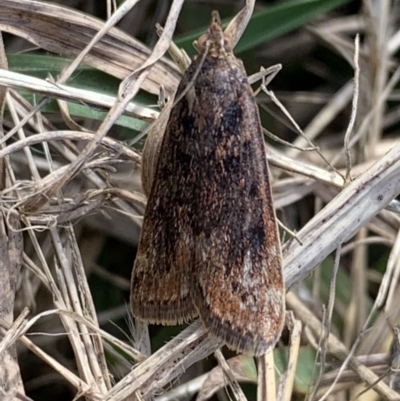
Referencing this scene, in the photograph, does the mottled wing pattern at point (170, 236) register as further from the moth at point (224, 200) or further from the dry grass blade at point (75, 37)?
the dry grass blade at point (75, 37)

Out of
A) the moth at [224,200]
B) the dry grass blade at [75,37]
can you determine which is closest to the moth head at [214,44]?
the moth at [224,200]

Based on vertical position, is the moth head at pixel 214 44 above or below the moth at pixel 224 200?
above

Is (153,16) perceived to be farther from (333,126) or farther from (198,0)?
(333,126)

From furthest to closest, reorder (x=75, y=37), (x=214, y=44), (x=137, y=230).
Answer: (x=137, y=230) < (x=75, y=37) < (x=214, y=44)

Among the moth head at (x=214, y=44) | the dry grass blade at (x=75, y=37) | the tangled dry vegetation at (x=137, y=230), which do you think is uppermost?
the dry grass blade at (x=75, y=37)

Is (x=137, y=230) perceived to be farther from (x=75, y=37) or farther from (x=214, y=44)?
(x=214, y=44)

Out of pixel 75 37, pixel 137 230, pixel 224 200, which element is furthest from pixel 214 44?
pixel 137 230

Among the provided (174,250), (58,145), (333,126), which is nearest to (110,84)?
(58,145)

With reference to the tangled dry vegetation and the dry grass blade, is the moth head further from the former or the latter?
the dry grass blade
